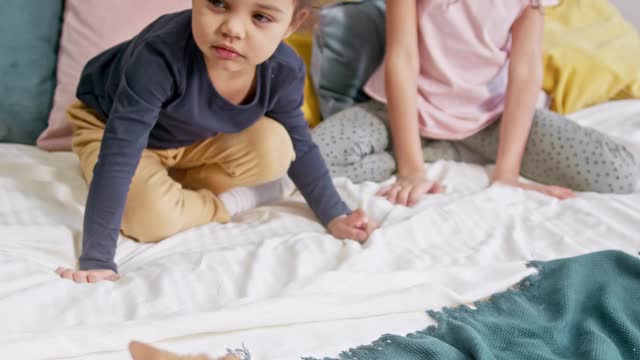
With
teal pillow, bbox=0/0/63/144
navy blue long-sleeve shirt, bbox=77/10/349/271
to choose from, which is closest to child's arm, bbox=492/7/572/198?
navy blue long-sleeve shirt, bbox=77/10/349/271

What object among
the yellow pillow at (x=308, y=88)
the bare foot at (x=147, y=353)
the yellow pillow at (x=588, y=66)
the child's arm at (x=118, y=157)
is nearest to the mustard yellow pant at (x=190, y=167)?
the child's arm at (x=118, y=157)

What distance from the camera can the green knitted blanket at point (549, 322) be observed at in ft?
2.51

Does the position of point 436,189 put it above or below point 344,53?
below

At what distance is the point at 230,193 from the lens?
1224 millimetres

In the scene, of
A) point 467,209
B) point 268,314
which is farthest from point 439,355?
point 467,209

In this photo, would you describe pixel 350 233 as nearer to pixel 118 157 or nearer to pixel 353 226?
pixel 353 226

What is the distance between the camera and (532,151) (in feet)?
4.62

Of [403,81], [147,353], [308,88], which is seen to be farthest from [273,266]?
[308,88]

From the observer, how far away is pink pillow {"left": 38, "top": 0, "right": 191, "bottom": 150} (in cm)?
135

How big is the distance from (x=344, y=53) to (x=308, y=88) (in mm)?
104

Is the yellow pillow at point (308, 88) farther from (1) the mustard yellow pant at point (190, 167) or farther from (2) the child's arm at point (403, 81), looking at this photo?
(1) the mustard yellow pant at point (190, 167)

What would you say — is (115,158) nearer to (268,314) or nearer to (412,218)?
(268,314)

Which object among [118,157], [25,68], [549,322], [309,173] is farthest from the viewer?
[25,68]

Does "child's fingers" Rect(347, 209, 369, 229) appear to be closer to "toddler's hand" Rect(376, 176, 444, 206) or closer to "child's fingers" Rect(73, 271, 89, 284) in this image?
"toddler's hand" Rect(376, 176, 444, 206)
